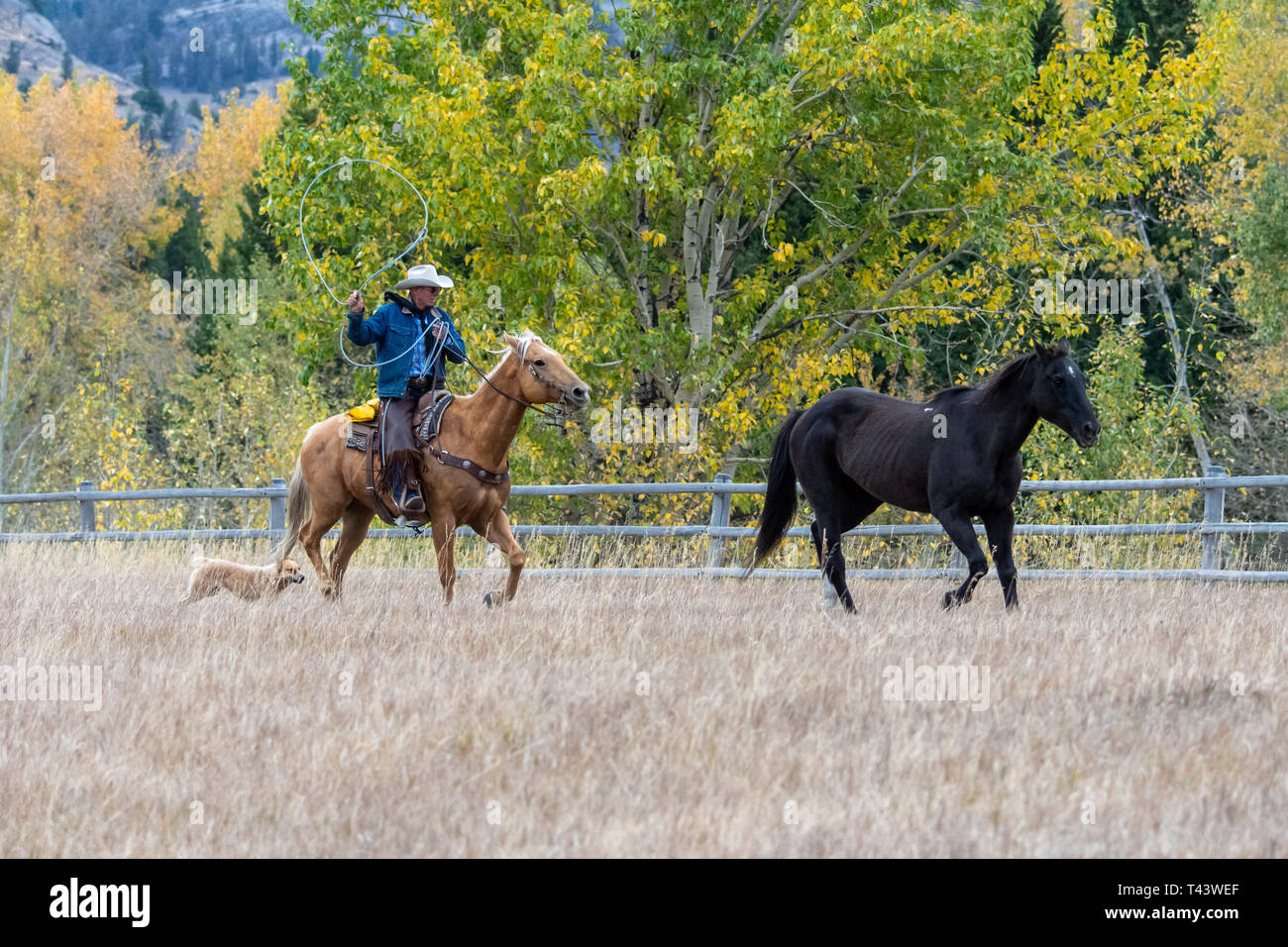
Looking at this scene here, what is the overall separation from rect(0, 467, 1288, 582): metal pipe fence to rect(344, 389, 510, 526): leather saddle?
146 inches

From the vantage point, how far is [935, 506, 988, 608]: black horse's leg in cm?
895

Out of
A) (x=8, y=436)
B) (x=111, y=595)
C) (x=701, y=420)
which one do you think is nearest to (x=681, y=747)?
(x=111, y=595)

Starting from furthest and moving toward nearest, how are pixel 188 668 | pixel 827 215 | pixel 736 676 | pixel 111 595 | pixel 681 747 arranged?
1. pixel 827 215
2. pixel 111 595
3. pixel 188 668
4. pixel 736 676
5. pixel 681 747

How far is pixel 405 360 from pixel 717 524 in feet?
17.0

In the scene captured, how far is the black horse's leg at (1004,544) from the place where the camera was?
9180mm

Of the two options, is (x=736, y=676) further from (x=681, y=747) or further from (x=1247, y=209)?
(x=1247, y=209)

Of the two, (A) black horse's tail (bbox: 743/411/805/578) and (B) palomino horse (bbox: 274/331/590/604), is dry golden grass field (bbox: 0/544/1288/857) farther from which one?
(A) black horse's tail (bbox: 743/411/805/578)

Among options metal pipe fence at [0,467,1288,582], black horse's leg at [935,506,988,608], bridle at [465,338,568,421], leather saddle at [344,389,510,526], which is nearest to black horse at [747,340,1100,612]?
black horse's leg at [935,506,988,608]

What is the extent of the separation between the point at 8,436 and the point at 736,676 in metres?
38.3

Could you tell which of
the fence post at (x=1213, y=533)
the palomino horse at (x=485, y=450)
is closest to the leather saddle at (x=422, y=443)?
the palomino horse at (x=485, y=450)

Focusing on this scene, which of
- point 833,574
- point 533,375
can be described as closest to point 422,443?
point 533,375

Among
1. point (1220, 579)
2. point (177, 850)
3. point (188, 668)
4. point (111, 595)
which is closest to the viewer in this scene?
point (177, 850)

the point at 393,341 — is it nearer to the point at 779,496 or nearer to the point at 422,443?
the point at 422,443

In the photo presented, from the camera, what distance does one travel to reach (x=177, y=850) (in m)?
4.34
